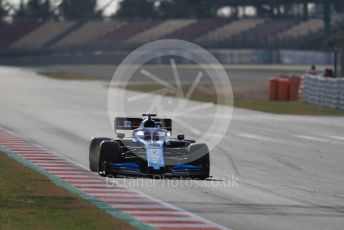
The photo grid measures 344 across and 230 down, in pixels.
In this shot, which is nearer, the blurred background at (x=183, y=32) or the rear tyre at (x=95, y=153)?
the rear tyre at (x=95, y=153)

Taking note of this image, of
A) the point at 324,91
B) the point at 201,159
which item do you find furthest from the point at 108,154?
the point at 324,91

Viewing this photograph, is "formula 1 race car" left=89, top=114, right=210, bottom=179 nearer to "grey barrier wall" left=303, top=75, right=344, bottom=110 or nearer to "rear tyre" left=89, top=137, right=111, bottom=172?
"rear tyre" left=89, top=137, right=111, bottom=172

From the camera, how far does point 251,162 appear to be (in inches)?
854

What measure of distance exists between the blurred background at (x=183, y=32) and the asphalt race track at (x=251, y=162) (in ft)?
213

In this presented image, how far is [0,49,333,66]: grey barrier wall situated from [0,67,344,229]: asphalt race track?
62652 millimetres

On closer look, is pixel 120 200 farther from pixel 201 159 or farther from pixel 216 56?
pixel 216 56

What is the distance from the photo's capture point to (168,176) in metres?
17.2

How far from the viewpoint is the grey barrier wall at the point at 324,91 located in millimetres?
43406

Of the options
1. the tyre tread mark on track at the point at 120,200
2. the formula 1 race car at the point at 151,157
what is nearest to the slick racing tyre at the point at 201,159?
the formula 1 race car at the point at 151,157

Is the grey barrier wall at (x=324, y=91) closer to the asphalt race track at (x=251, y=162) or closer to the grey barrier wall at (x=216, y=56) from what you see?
the asphalt race track at (x=251, y=162)

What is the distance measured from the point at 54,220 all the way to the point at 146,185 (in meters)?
4.53

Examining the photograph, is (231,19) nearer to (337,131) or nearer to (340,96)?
(340,96)

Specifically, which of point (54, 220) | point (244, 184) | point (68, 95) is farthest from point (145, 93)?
point (54, 220)

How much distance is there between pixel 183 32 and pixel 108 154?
115917mm
